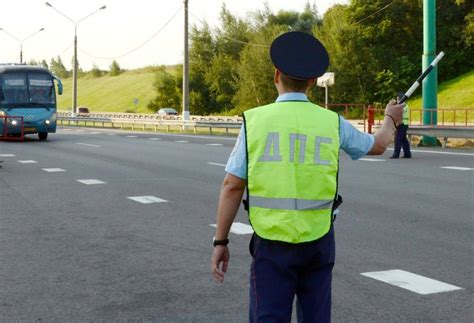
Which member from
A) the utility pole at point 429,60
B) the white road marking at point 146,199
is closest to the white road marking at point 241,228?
the white road marking at point 146,199

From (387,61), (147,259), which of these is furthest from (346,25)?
(147,259)

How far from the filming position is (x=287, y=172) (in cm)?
327

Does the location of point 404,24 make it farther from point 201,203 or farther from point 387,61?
point 201,203

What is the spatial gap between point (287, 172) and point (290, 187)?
0.21ft

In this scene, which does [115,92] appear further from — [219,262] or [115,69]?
[219,262]

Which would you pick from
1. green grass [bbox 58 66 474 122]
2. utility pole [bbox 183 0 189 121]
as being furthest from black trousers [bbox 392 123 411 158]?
green grass [bbox 58 66 474 122]

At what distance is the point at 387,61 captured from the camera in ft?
226

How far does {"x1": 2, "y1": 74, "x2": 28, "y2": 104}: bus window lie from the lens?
3212 cm

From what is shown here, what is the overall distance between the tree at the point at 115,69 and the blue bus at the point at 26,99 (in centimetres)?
12790

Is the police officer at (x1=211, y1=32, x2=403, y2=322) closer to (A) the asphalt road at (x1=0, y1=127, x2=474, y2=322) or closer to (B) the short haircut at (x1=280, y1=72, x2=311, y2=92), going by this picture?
(B) the short haircut at (x1=280, y1=72, x2=311, y2=92)

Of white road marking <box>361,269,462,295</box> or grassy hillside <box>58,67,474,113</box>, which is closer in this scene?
white road marking <box>361,269,462,295</box>

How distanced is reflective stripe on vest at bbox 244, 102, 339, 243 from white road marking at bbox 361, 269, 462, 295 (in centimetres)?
304

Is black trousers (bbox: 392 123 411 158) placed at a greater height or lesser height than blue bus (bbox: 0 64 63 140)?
lesser

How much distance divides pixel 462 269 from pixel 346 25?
63.3m
